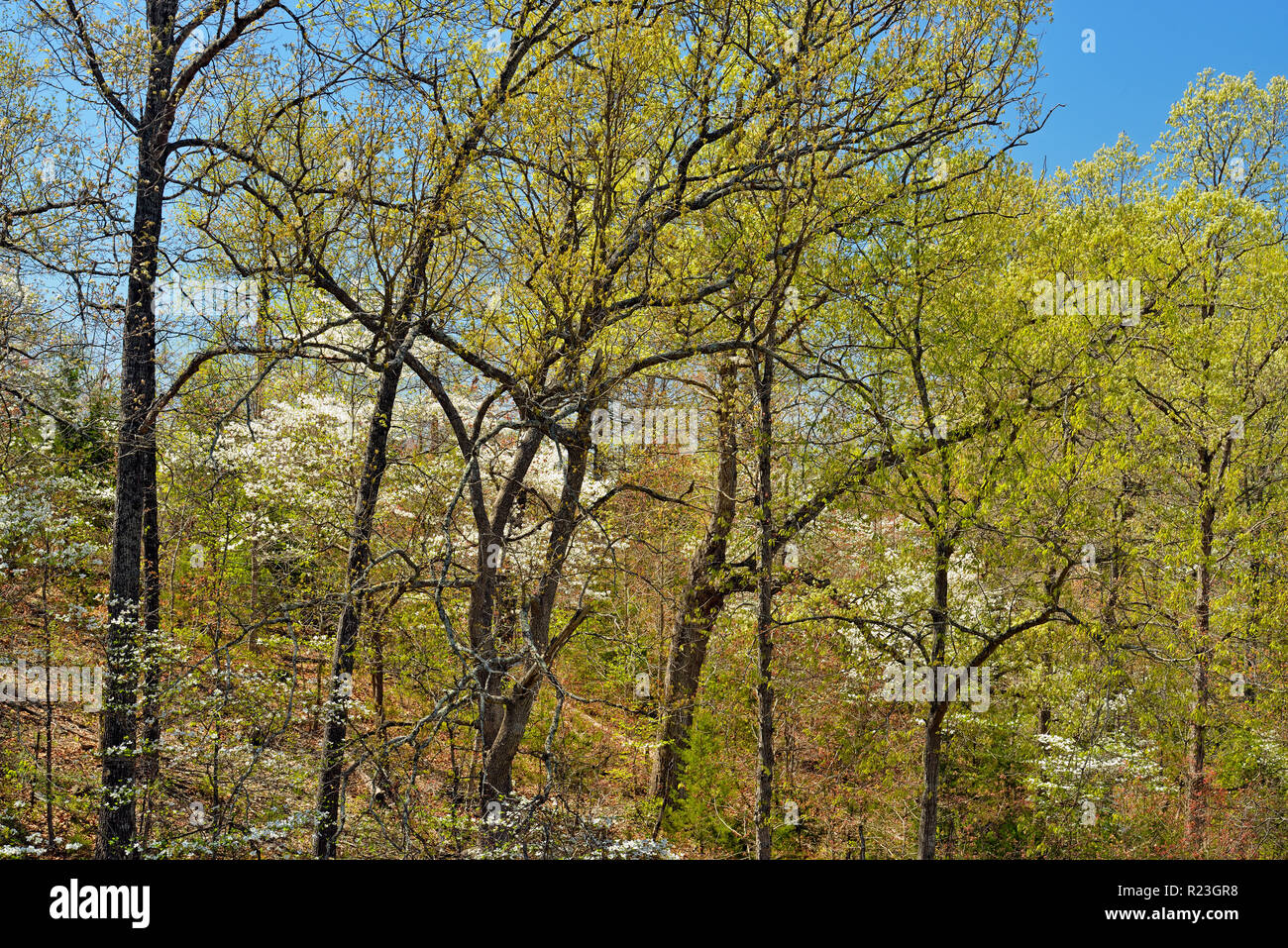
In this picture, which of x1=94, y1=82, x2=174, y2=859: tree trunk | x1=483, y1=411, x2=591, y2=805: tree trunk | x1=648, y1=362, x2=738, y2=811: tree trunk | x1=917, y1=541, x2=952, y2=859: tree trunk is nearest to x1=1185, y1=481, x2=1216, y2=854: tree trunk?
x1=917, y1=541, x2=952, y2=859: tree trunk

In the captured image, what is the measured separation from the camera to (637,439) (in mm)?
11703

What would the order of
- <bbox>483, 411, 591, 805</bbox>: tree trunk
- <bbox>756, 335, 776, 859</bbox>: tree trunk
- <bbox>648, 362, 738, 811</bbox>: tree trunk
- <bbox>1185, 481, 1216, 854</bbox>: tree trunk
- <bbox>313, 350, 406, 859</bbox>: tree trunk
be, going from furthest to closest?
<bbox>1185, 481, 1216, 854</bbox>: tree trunk < <bbox>648, 362, 738, 811</bbox>: tree trunk < <bbox>483, 411, 591, 805</bbox>: tree trunk < <bbox>756, 335, 776, 859</bbox>: tree trunk < <bbox>313, 350, 406, 859</bbox>: tree trunk

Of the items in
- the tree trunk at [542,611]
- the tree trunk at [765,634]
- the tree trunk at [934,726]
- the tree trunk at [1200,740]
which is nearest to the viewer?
the tree trunk at [765,634]

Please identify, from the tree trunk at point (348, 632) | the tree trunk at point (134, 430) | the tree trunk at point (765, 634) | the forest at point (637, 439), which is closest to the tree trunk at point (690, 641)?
the forest at point (637, 439)

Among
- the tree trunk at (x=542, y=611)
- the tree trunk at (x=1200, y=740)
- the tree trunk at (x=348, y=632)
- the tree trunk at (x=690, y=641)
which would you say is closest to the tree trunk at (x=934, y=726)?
the tree trunk at (x=690, y=641)

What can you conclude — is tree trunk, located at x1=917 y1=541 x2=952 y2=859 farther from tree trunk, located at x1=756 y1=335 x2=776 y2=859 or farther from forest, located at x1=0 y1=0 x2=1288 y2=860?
tree trunk, located at x1=756 y1=335 x2=776 y2=859

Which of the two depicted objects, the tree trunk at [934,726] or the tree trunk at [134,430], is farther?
the tree trunk at [934,726]

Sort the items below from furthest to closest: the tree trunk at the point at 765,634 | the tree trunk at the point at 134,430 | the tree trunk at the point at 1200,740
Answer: the tree trunk at the point at 1200,740 < the tree trunk at the point at 765,634 < the tree trunk at the point at 134,430

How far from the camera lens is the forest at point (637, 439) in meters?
7.95

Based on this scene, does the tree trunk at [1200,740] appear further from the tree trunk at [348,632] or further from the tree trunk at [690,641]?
the tree trunk at [348,632]

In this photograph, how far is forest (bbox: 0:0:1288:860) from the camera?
795cm

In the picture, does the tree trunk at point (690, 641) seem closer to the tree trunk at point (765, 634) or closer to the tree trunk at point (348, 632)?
the tree trunk at point (765, 634)

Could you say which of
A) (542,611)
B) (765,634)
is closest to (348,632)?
(542,611)

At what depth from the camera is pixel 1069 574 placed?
411 inches
